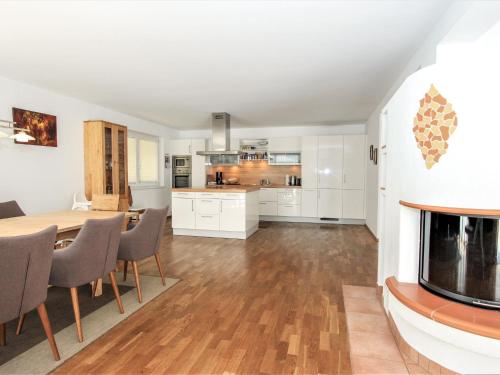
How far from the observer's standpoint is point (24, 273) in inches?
66.6

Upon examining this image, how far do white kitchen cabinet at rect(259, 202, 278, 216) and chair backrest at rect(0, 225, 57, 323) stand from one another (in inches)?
234

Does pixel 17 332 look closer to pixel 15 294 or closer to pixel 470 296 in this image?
pixel 15 294

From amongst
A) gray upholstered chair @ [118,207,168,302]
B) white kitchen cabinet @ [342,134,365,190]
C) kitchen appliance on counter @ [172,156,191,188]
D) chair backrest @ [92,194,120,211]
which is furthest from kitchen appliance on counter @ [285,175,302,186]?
gray upholstered chair @ [118,207,168,302]

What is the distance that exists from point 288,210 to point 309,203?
1.76 ft

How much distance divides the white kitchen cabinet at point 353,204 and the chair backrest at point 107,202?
5.05 metres

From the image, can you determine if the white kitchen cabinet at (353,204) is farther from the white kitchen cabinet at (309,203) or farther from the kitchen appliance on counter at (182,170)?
the kitchen appliance on counter at (182,170)

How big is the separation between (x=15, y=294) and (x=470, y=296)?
8.35ft

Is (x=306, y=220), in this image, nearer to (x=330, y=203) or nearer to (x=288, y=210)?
(x=288, y=210)

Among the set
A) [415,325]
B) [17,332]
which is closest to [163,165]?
[17,332]

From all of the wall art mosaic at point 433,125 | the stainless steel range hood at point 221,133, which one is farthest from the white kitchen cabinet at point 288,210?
the wall art mosaic at point 433,125

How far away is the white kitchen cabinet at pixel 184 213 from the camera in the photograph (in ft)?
18.5

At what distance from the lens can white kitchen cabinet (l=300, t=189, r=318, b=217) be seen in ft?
23.9

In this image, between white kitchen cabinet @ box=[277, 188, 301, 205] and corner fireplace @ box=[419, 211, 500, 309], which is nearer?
corner fireplace @ box=[419, 211, 500, 309]

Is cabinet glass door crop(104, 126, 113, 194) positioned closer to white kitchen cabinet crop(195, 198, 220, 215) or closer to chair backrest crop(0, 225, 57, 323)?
white kitchen cabinet crop(195, 198, 220, 215)
